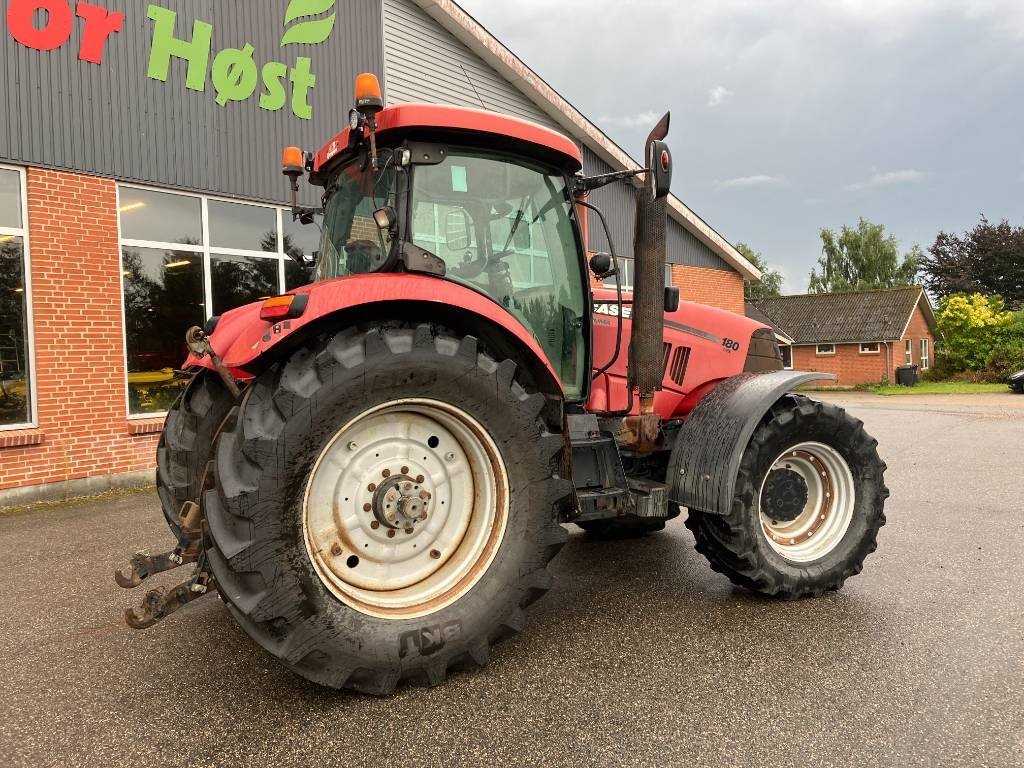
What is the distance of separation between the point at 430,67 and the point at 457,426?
370 inches

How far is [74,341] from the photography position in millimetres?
7266

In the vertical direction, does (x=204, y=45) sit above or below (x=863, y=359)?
above

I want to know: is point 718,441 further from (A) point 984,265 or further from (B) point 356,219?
(A) point 984,265

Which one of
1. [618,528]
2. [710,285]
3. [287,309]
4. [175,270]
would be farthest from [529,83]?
[287,309]

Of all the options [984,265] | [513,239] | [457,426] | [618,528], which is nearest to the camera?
[457,426]

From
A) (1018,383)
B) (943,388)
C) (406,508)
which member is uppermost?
(406,508)

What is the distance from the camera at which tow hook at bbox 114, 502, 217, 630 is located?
8.27ft

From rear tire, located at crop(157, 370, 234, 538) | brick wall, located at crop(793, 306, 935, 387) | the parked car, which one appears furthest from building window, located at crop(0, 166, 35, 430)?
brick wall, located at crop(793, 306, 935, 387)

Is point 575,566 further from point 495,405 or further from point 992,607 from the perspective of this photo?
point 992,607

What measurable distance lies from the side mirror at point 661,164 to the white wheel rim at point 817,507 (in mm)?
1573

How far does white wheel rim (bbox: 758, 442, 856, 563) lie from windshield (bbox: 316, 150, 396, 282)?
2344 millimetres

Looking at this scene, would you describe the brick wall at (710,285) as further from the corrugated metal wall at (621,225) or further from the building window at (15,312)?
the building window at (15,312)

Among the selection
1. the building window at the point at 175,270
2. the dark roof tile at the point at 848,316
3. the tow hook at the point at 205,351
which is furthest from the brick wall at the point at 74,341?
the dark roof tile at the point at 848,316

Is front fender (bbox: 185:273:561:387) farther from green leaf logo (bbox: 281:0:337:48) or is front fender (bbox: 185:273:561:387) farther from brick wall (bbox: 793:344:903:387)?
brick wall (bbox: 793:344:903:387)
